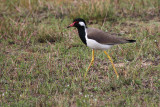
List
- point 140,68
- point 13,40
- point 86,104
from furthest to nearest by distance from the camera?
point 13,40 < point 140,68 < point 86,104

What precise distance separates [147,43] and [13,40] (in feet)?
10.0

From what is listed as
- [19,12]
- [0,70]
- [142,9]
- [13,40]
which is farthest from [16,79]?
[142,9]

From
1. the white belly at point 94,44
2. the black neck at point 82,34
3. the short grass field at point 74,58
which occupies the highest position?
the black neck at point 82,34

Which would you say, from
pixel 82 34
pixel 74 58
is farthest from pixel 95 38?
pixel 74 58

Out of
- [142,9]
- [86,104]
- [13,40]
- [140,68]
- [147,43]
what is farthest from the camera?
[142,9]

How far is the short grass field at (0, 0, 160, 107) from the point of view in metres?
4.62

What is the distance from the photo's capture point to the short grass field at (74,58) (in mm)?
4616

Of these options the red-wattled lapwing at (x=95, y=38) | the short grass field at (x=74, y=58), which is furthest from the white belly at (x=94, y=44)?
the short grass field at (x=74, y=58)

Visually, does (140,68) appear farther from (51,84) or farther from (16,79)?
(16,79)

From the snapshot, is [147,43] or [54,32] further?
[54,32]

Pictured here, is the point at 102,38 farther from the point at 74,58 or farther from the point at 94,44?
the point at 74,58

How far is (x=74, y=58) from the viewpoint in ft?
20.5

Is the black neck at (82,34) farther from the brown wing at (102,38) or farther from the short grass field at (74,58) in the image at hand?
the short grass field at (74,58)

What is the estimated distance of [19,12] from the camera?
29.9ft
